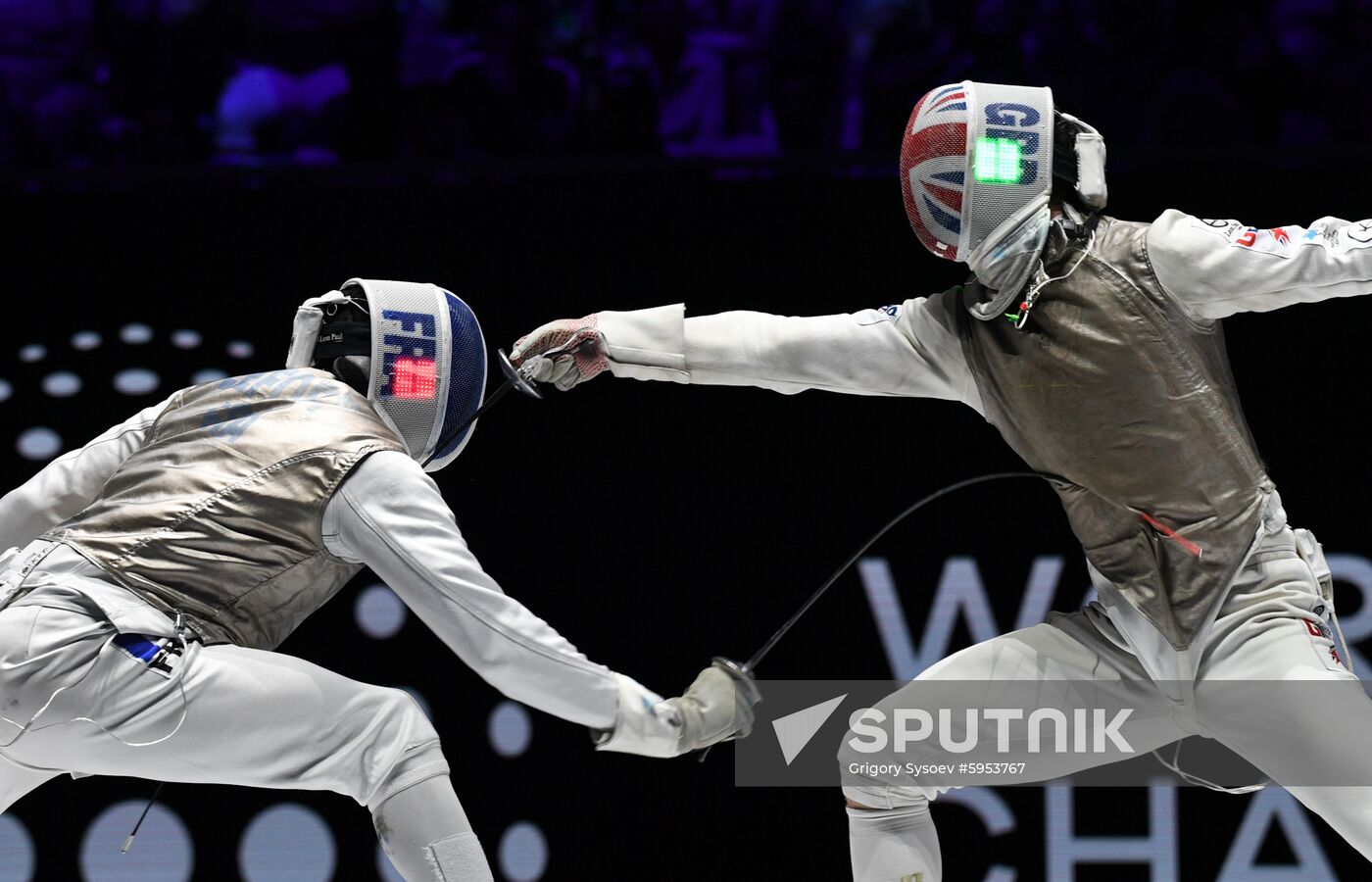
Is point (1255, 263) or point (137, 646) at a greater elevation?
point (1255, 263)

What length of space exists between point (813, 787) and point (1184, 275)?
1.53m

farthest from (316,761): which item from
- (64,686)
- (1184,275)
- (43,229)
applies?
(43,229)

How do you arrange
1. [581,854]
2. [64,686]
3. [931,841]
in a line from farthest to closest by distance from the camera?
[581,854] → [931,841] → [64,686]

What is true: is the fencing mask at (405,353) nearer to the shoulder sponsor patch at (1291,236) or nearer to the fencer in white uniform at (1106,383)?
the fencer in white uniform at (1106,383)

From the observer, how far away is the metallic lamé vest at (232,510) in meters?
2.05

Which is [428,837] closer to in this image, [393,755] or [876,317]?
[393,755]

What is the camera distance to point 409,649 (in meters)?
3.34

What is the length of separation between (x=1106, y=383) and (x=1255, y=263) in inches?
11.4

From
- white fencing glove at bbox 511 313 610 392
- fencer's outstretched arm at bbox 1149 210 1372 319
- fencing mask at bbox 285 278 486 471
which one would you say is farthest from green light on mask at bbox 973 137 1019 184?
fencing mask at bbox 285 278 486 471

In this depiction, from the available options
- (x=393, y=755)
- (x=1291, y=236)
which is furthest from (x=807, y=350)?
(x=393, y=755)

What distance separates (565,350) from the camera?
2.59 meters

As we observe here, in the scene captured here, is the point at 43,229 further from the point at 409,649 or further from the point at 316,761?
the point at 316,761

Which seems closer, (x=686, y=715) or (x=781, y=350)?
(x=686, y=715)

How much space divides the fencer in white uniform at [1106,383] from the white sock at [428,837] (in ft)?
2.47
